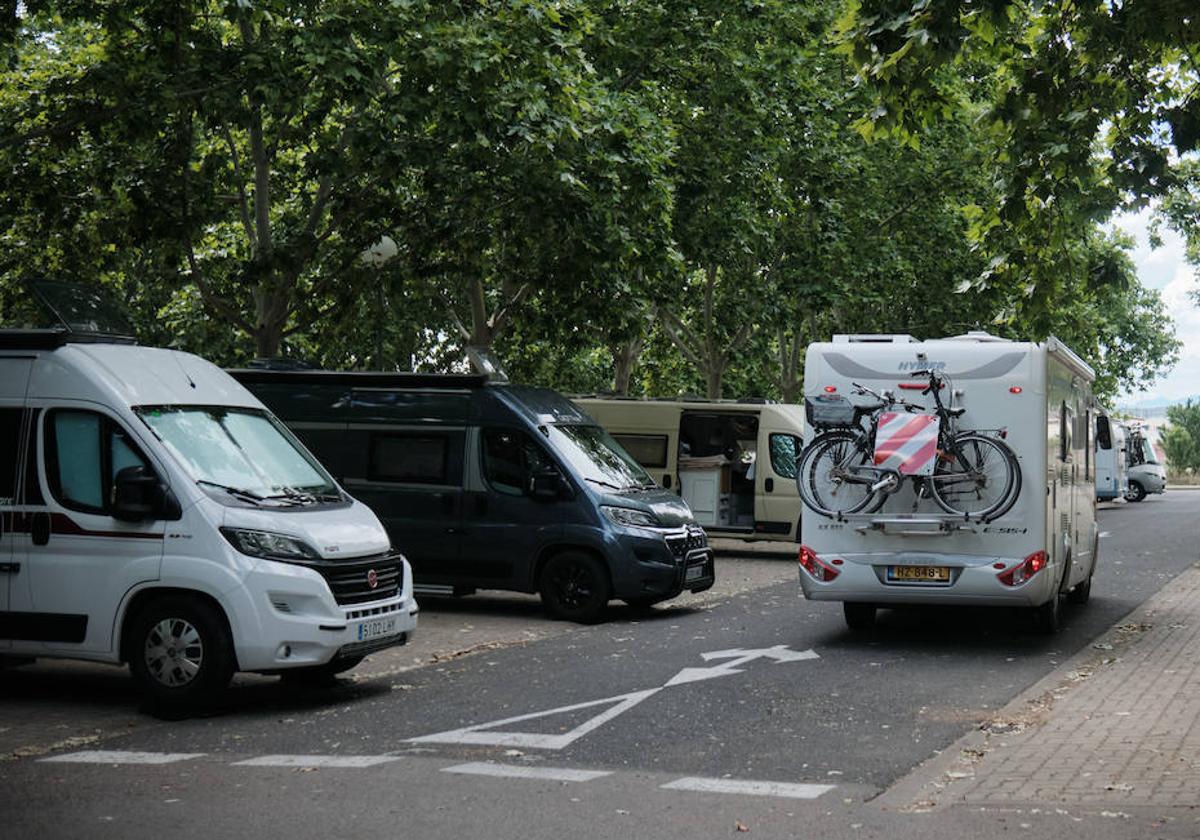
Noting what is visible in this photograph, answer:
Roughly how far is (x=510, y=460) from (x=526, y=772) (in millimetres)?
8455

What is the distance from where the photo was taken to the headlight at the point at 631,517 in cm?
1641

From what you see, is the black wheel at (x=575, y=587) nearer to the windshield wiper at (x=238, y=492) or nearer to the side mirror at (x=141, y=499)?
the windshield wiper at (x=238, y=492)

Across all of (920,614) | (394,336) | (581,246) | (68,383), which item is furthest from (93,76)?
(394,336)

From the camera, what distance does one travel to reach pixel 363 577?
11.1 m

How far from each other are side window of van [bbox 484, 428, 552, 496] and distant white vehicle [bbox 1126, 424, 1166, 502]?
146ft

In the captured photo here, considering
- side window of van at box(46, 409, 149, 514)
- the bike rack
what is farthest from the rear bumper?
side window of van at box(46, 409, 149, 514)

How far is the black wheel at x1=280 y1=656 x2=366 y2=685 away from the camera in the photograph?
1166cm

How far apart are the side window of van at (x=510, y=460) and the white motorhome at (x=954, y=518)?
3.45m

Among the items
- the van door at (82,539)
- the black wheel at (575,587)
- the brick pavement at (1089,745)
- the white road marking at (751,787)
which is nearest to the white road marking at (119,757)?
the van door at (82,539)

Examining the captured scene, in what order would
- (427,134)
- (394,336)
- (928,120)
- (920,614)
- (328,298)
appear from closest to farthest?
(928,120), (920,614), (427,134), (328,298), (394,336)

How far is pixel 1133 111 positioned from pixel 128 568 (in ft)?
27.5

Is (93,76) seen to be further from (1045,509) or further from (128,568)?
(1045,509)

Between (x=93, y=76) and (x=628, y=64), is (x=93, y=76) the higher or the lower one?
the lower one

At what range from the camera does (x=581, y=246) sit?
2198 centimetres
